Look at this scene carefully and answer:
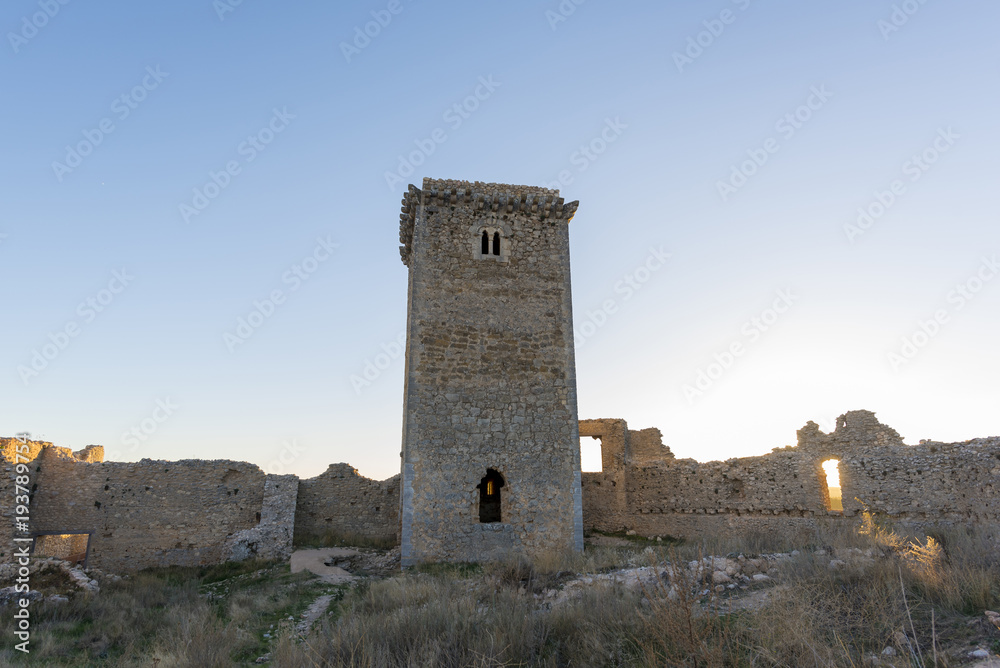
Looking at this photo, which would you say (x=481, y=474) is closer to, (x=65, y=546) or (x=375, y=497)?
(x=375, y=497)

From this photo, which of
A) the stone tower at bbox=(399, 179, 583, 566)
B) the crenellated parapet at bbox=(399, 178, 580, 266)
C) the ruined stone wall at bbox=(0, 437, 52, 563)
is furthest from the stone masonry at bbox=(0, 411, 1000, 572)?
the crenellated parapet at bbox=(399, 178, 580, 266)

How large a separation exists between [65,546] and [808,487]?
2309 cm

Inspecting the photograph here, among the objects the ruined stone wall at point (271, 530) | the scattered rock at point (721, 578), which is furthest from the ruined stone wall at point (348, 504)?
the scattered rock at point (721, 578)

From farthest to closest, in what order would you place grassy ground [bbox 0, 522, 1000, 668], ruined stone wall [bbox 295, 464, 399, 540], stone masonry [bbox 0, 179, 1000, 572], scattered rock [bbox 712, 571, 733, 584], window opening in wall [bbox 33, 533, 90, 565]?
ruined stone wall [bbox 295, 464, 399, 540], window opening in wall [bbox 33, 533, 90, 565], stone masonry [bbox 0, 179, 1000, 572], scattered rock [bbox 712, 571, 733, 584], grassy ground [bbox 0, 522, 1000, 668]

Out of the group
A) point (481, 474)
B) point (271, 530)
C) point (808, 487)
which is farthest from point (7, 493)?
point (808, 487)

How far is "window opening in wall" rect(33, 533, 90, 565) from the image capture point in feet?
54.9

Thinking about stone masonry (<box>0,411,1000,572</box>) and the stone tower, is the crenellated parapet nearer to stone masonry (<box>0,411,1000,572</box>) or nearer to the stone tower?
the stone tower

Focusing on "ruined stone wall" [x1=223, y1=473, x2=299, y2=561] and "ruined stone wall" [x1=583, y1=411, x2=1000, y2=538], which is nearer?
"ruined stone wall" [x1=583, y1=411, x2=1000, y2=538]

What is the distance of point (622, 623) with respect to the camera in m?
5.21

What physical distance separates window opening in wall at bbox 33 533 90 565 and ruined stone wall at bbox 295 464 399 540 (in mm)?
6386

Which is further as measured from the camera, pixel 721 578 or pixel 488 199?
pixel 488 199

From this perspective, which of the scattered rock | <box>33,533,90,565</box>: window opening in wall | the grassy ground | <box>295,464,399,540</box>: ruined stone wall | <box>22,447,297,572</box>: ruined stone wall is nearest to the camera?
the grassy ground

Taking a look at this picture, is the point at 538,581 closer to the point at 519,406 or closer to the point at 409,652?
the point at 409,652

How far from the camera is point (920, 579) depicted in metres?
5.81
